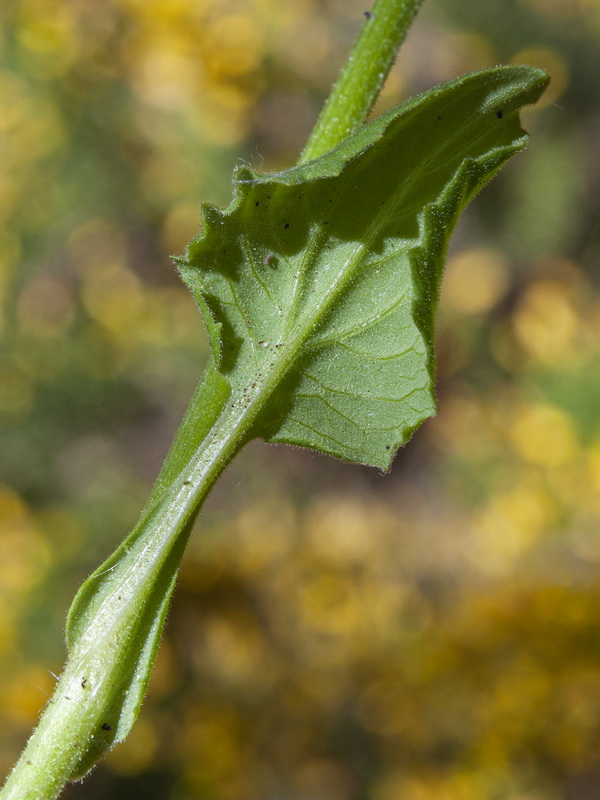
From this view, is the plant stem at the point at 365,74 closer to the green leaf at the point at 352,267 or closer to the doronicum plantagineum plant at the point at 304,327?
the doronicum plantagineum plant at the point at 304,327

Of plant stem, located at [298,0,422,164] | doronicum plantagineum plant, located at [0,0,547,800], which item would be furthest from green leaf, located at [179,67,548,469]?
plant stem, located at [298,0,422,164]

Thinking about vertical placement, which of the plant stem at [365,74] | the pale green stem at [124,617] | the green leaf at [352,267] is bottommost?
the pale green stem at [124,617]

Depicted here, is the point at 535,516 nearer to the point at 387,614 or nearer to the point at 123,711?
the point at 387,614

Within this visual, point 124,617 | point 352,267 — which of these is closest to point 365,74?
point 352,267

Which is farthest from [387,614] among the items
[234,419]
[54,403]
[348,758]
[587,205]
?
[234,419]

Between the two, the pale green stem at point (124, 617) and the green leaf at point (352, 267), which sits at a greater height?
the green leaf at point (352, 267)

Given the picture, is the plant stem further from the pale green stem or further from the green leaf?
the pale green stem

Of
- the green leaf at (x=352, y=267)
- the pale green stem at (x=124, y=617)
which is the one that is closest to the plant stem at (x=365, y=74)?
the green leaf at (x=352, y=267)

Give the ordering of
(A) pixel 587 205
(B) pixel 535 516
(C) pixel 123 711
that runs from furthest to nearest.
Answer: (A) pixel 587 205, (B) pixel 535 516, (C) pixel 123 711

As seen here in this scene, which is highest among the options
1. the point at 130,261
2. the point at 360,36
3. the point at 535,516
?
the point at 130,261
